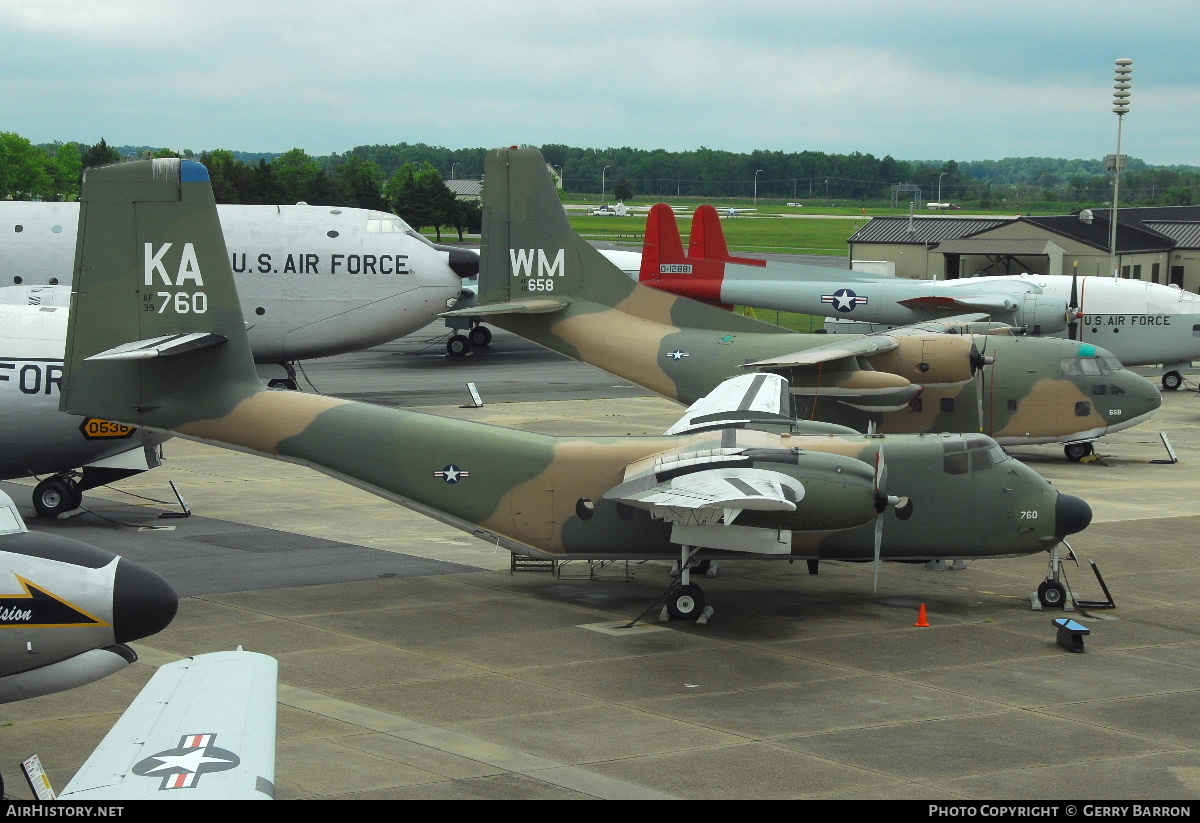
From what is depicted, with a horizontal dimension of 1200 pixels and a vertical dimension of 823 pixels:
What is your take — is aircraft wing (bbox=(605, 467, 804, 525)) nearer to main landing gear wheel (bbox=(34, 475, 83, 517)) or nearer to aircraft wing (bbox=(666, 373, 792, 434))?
aircraft wing (bbox=(666, 373, 792, 434))

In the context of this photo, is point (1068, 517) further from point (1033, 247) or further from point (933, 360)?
point (1033, 247)

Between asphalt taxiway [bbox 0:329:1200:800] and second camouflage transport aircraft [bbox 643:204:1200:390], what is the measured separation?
13728mm

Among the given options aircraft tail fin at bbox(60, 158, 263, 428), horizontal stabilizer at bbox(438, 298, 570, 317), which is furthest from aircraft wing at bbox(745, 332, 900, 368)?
aircraft tail fin at bbox(60, 158, 263, 428)

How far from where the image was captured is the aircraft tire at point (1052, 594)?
68.3ft

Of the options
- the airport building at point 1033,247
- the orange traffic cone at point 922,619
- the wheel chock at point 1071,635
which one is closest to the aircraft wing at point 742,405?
the orange traffic cone at point 922,619

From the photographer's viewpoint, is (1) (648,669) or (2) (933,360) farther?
(2) (933,360)

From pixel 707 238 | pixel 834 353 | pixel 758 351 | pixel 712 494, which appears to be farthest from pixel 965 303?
pixel 712 494

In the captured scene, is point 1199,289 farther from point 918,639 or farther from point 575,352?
point 918,639

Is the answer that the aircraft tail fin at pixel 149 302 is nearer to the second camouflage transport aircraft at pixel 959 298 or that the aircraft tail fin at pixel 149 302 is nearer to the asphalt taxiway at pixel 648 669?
the asphalt taxiway at pixel 648 669

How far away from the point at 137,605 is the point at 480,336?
48459 mm

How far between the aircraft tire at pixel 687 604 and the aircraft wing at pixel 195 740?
10.7 m

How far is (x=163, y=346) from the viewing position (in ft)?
68.3

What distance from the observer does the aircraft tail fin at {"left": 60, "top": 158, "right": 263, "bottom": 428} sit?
21.2 meters
